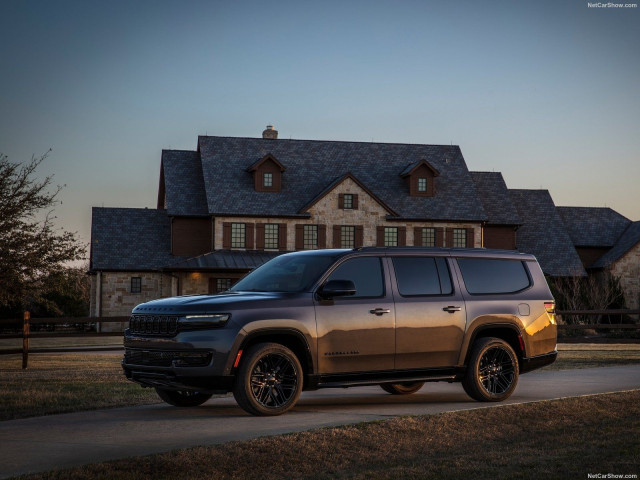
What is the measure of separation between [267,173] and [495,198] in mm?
15525

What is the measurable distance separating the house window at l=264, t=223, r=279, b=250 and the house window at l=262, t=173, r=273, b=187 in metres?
2.71

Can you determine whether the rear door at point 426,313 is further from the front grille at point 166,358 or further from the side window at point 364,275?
the front grille at point 166,358

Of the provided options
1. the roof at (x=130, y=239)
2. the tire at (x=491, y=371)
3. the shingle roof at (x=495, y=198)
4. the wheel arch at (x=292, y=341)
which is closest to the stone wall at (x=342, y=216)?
the roof at (x=130, y=239)

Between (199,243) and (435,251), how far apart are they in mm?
43978

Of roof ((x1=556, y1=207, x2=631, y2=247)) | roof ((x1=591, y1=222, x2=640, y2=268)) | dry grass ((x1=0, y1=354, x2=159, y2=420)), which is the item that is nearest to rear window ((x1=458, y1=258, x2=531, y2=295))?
dry grass ((x1=0, y1=354, x2=159, y2=420))

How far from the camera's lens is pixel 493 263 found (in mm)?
13398

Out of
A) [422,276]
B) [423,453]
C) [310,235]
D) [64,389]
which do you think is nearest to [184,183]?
[310,235]

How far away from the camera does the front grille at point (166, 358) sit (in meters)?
10.9

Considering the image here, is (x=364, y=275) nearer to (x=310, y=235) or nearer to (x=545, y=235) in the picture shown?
(x=310, y=235)

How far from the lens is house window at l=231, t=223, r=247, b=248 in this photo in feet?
178

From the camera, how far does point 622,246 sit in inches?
2442

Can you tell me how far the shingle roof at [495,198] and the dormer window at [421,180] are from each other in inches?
172

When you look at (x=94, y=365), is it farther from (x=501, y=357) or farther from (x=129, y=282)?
(x=129, y=282)

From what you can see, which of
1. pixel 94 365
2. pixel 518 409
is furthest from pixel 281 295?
pixel 94 365
